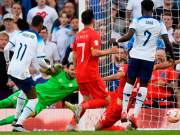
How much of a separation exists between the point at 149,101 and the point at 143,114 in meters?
0.47

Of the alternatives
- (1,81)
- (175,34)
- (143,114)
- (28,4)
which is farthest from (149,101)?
(28,4)

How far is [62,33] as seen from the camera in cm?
943

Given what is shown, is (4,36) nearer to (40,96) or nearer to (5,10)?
(5,10)

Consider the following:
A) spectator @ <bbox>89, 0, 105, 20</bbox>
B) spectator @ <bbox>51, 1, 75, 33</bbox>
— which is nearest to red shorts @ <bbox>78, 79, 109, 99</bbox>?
spectator @ <bbox>89, 0, 105, 20</bbox>

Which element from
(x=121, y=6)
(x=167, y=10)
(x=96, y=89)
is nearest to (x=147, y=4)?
(x=96, y=89)

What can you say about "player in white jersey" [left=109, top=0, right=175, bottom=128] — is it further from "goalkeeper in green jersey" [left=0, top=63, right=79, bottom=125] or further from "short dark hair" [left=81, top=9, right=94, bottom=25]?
"goalkeeper in green jersey" [left=0, top=63, right=79, bottom=125]

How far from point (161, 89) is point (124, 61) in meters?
1.17

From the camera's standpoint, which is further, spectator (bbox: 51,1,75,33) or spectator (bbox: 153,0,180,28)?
spectator (bbox: 51,1,75,33)

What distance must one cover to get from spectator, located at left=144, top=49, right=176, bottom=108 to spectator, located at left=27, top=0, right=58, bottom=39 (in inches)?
136

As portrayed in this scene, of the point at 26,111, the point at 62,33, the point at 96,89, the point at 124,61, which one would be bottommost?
the point at 26,111

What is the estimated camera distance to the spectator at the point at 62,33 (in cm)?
932

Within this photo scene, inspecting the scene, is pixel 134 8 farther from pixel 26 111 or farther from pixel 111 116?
pixel 26 111

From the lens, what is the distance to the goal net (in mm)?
7668

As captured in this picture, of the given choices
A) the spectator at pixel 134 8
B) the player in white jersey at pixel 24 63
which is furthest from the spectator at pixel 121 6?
the player in white jersey at pixel 24 63
